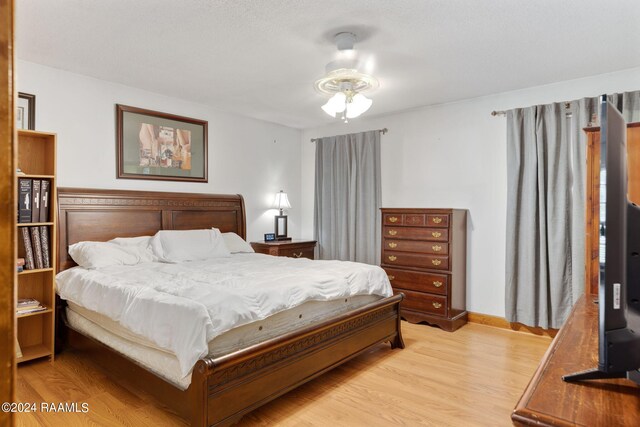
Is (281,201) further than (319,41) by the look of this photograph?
Yes

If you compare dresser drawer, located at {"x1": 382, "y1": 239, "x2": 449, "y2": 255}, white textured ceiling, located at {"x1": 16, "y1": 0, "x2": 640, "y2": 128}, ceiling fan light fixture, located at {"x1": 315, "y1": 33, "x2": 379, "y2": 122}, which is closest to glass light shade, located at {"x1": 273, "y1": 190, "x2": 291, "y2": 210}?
dresser drawer, located at {"x1": 382, "y1": 239, "x2": 449, "y2": 255}

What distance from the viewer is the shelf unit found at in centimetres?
296

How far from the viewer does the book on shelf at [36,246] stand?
114 inches

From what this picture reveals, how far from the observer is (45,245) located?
2961 mm

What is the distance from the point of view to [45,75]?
3.29m

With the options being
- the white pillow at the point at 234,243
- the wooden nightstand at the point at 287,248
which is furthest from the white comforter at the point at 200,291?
the wooden nightstand at the point at 287,248

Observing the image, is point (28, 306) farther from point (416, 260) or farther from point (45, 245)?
point (416, 260)

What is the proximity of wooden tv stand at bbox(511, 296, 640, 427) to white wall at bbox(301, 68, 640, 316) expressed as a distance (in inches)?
120

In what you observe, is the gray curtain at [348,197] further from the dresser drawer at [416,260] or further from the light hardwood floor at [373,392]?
the light hardwood floor at [373,392]

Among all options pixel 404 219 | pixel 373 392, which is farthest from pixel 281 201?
pixel 373 392

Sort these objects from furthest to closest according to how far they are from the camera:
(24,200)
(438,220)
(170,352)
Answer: (438,220), (24,200), (170,352)

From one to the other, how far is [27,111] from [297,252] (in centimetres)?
318

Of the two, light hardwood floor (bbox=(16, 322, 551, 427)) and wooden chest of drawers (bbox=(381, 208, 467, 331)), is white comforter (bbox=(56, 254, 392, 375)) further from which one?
wooden chest of drawers (bbox=(381, 208, 467, 331))

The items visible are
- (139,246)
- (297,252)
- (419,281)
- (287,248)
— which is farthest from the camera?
(297,252)
